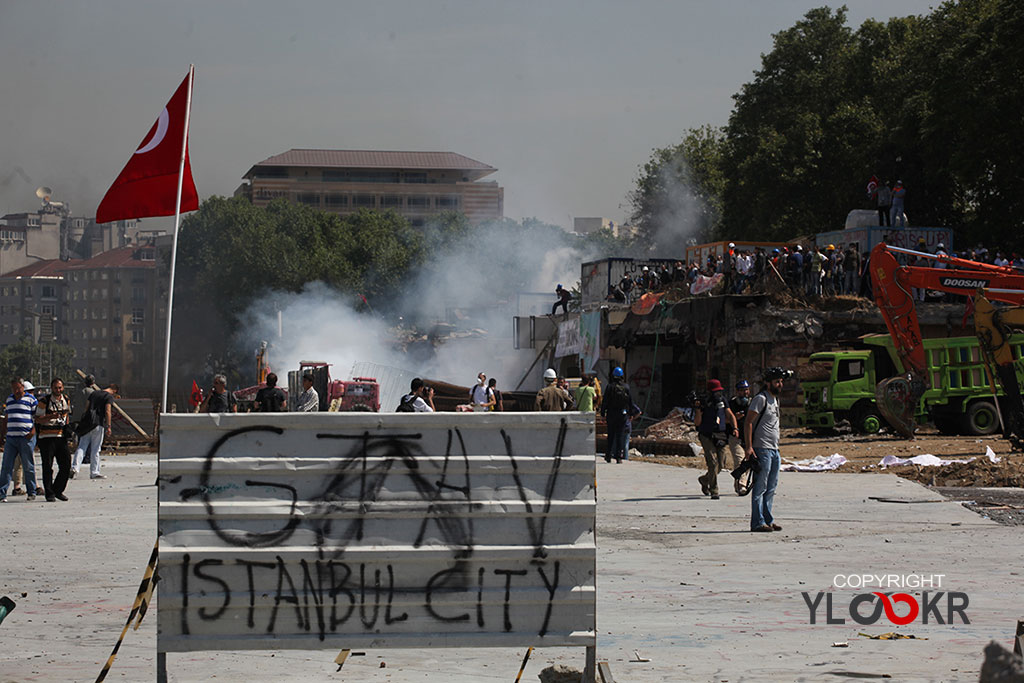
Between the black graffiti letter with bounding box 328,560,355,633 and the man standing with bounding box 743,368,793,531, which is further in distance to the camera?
the man standing with bounding box 743,368,793,531

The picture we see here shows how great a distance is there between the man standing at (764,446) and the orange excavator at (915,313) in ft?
41.8

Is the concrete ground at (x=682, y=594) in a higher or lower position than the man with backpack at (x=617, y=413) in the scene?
lower

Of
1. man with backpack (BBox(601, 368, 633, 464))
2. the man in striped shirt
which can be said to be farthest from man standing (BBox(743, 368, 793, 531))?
man with backpack (BBox(601, 368, 633, 464))

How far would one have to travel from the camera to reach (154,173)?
39.3ft

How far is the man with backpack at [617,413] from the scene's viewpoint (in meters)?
22.8

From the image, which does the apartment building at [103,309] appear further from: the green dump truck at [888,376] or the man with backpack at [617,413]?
the man with backpack at [617,413]

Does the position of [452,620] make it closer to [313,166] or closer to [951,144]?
[951,144]

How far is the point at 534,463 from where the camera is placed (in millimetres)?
5785

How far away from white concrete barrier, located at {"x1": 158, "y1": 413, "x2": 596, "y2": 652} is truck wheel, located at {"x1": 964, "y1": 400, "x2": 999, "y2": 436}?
2564 centimetres

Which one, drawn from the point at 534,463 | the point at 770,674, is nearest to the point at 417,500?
the point at 534,463

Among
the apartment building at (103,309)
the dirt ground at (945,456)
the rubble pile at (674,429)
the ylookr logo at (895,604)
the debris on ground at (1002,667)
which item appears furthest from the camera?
the apartment building at (103,309)

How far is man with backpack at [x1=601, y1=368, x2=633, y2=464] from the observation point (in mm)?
22797

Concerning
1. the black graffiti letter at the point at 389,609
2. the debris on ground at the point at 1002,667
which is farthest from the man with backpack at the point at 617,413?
the debris on ground at the point at 1002,667

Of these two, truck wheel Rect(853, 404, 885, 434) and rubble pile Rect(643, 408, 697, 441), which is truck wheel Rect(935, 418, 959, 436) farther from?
rubble pile Rect(643, 408, 697, 441)
